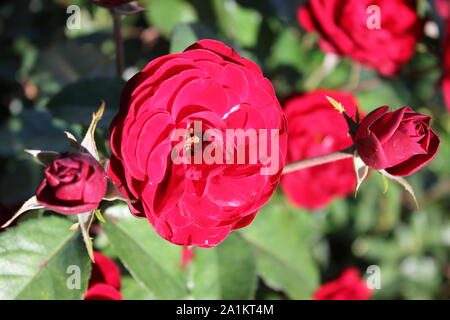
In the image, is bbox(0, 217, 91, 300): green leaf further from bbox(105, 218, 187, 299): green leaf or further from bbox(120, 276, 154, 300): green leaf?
bbox(120, 276, 154, 300): green leaf

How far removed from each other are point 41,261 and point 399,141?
1.74 ft

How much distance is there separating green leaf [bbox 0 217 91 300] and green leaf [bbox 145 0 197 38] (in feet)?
2.18

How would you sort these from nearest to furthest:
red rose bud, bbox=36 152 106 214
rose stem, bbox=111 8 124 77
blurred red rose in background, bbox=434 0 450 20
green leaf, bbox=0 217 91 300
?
red rose bud, bbox=36 152 106 214, green leaf, bbox=0 217 91 300, rose stem, bbox=111 8 124 77, blurred red rose in background, bbox=434 0 450 20

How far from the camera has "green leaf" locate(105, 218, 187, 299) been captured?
81cm

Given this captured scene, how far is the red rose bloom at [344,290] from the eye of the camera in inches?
43.1

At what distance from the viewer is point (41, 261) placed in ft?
2.47

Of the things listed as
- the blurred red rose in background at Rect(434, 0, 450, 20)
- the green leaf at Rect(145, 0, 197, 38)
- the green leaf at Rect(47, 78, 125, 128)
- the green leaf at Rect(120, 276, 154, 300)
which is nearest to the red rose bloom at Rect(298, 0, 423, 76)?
the blurred red rose in background at Rect(434, 0, 450, 20)

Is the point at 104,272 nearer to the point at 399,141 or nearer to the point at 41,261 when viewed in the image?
the point at 41,261

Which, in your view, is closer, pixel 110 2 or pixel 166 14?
pixel 110 2

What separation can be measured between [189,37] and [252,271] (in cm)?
43

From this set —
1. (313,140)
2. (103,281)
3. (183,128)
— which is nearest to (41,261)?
(103,281)

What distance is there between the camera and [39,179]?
1.02 metres

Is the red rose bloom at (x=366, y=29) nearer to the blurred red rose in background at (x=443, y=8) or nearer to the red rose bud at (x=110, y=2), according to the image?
the blurred red rose in background at (x=443, y=8)

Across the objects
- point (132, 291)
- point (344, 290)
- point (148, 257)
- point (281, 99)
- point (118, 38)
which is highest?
point (118, 38)
